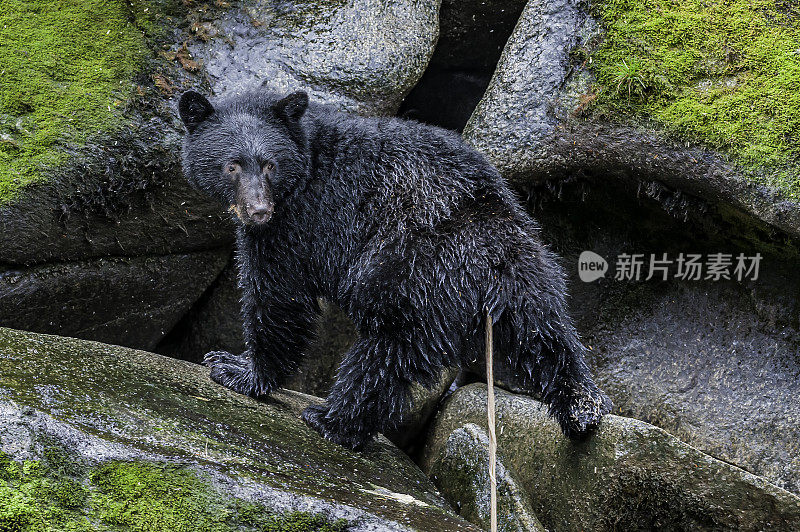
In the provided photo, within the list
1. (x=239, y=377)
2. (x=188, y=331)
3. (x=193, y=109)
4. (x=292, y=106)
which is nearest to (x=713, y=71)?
(x=292, y=106)

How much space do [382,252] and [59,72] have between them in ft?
12.7

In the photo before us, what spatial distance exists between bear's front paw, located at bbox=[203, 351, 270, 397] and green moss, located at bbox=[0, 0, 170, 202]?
2.31 metres

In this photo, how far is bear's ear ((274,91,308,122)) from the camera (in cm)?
520

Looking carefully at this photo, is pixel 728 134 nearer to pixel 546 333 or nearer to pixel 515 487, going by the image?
pixel 546 333

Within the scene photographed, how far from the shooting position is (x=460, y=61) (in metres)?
8.92

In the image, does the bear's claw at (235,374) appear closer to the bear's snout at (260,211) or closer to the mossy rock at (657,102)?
the bear's snout at (260,211)

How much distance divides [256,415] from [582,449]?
8.11 feet

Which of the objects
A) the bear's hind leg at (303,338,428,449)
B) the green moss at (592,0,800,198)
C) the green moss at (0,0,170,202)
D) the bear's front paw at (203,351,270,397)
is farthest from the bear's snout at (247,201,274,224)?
the green moss at (592,0,800,198)

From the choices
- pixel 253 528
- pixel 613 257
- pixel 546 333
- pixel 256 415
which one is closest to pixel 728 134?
pixel 613 257

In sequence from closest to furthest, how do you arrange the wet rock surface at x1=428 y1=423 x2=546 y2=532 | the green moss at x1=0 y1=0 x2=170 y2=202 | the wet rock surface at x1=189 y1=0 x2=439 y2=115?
the wet rock surface at x1=428 y1=423 x2=546 y2=532
the green moss at x1=0 y1=0 x2=170 y2=202
the wet rock surface at x1=189 y1=0 x2=439 y2=115

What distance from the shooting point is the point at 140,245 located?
6.88m

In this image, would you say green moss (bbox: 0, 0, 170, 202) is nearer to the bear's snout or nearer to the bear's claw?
the bear's claw

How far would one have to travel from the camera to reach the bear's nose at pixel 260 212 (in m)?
4.80

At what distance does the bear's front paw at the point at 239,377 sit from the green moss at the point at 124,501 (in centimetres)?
203
